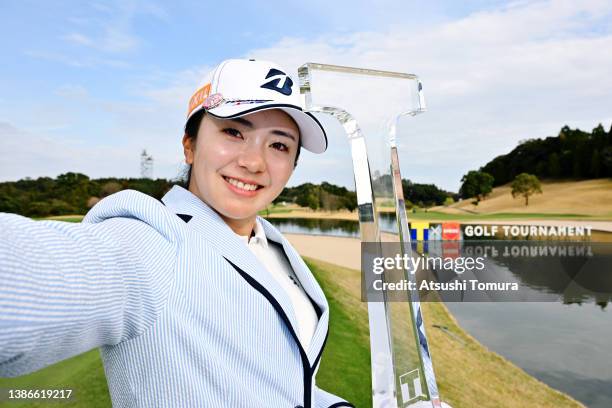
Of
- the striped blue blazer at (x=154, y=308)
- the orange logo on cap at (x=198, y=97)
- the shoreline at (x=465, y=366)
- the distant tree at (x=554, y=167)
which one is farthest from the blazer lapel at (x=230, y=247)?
the distant tree at (x=554, y=167)

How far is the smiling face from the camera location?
110 centimetres

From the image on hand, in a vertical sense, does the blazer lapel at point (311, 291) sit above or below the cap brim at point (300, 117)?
below

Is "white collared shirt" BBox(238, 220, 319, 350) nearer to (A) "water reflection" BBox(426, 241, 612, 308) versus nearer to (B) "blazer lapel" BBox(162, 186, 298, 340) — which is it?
(B) "blazer lapel" BBox(162, 186, 298, 340)

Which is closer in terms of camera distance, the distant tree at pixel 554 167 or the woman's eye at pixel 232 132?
the woman's eye at pixel 232 132

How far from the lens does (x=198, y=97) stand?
3.77 ft

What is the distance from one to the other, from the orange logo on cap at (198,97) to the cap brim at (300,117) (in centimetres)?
7

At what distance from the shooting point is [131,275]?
0.67 meters

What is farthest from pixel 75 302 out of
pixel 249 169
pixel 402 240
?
pixel 402 240

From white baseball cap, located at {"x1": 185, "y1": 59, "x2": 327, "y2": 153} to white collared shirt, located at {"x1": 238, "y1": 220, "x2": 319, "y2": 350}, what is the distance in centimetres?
36

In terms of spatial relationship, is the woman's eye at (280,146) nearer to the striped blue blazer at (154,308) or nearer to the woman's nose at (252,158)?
the woman's nose at (252,158)

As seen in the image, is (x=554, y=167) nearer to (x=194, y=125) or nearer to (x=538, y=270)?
(x=538, y=270)

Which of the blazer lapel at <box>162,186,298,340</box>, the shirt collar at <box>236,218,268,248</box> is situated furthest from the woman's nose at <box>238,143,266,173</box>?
the shirt collar at <box>236,218,268,248</box>

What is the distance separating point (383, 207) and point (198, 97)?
736 mm

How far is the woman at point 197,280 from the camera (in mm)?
558
